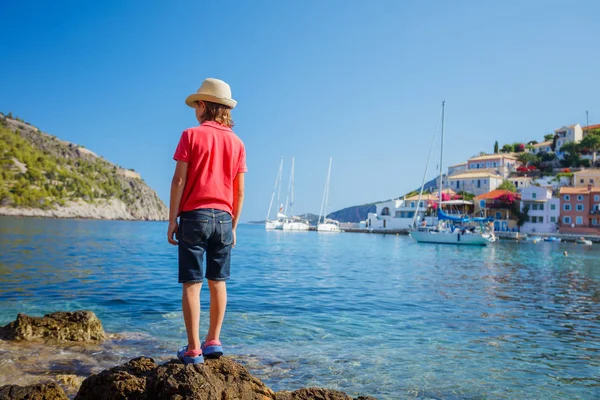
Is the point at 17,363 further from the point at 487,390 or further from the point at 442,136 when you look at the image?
the point at 442,136

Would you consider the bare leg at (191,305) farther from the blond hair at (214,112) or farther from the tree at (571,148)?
the tree at (571,148)

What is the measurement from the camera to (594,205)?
243 ft

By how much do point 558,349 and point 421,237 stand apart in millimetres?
49417

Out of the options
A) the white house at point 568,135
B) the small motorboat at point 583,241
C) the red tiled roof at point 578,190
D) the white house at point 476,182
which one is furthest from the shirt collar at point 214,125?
the white house at point 568,135

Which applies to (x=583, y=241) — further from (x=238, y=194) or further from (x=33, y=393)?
(x=33, y=393)

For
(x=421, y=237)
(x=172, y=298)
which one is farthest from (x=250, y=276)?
(x=421, y=237)

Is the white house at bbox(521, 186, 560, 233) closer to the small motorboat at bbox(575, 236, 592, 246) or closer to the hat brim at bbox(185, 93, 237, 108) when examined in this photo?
the small motorboat at bbox(575, 236, 592, 246)

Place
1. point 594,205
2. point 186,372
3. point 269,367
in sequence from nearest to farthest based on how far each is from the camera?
point 186,372 < point 269,367 < point 594,205

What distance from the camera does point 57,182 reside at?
14612 cm

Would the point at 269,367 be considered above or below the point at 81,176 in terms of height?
below

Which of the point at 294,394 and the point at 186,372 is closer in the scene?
the point at 186,372

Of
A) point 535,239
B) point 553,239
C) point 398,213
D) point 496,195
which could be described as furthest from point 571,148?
point 535,239

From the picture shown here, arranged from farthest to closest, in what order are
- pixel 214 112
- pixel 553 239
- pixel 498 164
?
pixel 498 164 < pixel 553 239 < pixel 214 112

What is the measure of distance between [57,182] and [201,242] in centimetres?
16127
